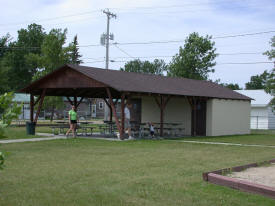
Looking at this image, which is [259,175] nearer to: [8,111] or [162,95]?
[8,111]

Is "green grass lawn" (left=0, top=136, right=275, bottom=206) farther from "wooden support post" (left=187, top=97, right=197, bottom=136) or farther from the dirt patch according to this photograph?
"wooden support post" (left=187, top=97, right=197, bottom=136)

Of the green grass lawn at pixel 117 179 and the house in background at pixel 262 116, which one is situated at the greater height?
the house in background at pixel 262 116

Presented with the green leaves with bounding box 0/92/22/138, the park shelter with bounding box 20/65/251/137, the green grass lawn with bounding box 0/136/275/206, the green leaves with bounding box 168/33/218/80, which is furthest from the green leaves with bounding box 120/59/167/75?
the green leaves with bounding box 0/92/22/138

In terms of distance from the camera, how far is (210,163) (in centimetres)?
1123

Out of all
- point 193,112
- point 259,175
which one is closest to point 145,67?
point 193,112

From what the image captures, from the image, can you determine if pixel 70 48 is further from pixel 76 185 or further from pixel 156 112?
pixel 76 185

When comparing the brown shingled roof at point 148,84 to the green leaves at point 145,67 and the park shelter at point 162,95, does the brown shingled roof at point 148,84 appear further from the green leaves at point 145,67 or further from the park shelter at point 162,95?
the green leaves at point 145,67

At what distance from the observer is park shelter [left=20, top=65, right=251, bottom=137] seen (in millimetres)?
20281

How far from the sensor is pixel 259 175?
29.2 feet

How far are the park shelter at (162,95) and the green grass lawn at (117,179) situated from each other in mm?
6846

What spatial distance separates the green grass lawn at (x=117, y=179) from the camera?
6.73 meters

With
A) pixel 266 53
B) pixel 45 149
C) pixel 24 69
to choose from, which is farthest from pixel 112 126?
pixel 24 69

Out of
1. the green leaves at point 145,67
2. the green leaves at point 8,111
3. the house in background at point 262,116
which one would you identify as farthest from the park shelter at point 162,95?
the green leaves at point 145,67

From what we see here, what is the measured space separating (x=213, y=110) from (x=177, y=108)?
247 centimetres
